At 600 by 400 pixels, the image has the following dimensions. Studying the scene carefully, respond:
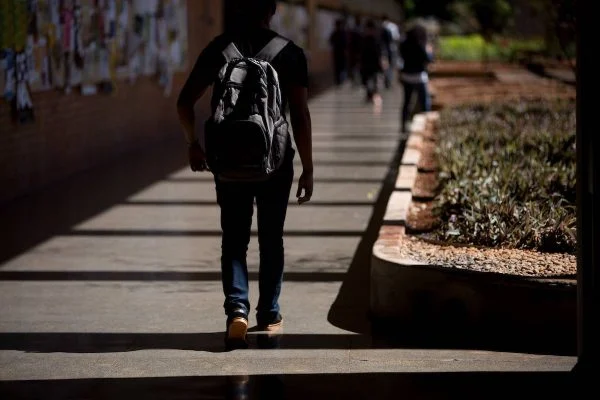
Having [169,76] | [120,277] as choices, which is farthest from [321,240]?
[169,76]

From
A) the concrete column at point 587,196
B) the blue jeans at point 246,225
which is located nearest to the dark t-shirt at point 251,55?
the blue jeans at point 246,225

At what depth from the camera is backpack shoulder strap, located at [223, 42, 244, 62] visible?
6.71 metres

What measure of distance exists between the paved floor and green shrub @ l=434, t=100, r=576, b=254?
792 millimetres

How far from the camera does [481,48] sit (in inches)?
2048

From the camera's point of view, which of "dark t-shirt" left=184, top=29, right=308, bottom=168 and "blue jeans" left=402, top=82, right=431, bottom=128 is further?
"blue jeans" left=402, top=82, right=431, bottom=128

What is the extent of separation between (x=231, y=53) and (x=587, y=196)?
188 cm

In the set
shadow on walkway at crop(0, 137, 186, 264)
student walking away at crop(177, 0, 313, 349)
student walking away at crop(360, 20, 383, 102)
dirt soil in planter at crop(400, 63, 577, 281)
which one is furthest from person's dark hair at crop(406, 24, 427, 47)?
student walking away at crop(177, 0, 313, 349)

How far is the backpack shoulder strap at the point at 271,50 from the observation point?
674 cm

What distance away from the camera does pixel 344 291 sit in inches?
341

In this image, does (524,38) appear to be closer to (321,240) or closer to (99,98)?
(99,98)

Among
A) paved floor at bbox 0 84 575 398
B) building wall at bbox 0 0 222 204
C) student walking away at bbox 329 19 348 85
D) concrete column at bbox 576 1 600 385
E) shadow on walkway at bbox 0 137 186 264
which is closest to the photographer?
concrete column at bbox 576 1 600 385

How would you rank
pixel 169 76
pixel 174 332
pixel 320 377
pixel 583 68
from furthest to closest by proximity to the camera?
pixel 169 76 → pixel 174 332 → pixel 320 377 → pixel 583 68

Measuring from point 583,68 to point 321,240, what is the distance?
17.4 ft

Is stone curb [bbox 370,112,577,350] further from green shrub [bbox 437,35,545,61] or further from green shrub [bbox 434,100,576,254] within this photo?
green shrub [bbox 437,35,545,61]
